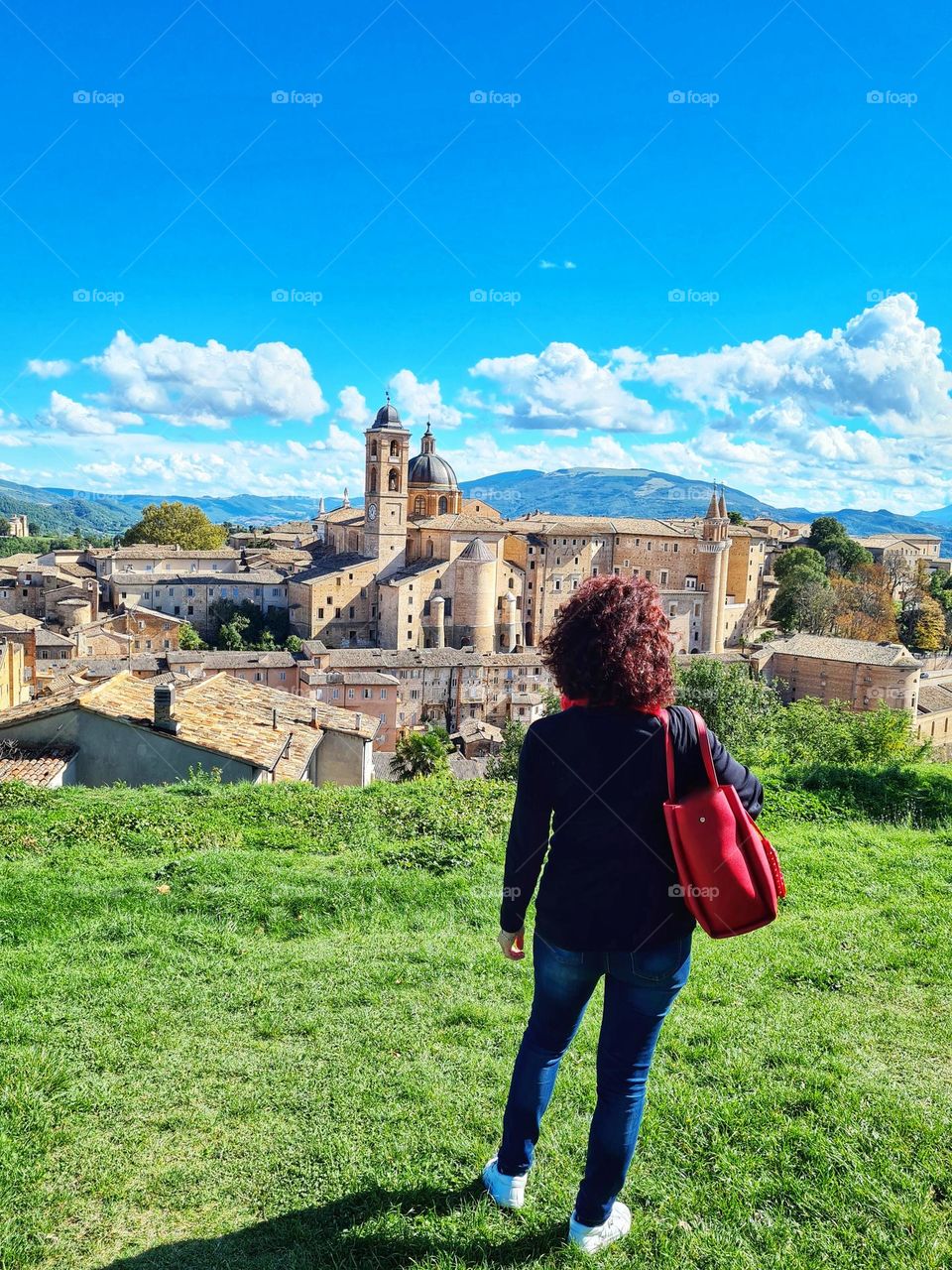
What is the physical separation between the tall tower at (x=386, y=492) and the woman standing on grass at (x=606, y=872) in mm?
61769

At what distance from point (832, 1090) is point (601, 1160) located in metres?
1.42

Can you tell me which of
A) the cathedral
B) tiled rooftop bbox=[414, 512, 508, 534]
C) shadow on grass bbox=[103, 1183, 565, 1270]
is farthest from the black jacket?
tiled rooftop bbox=[414, 512, 508, 534]

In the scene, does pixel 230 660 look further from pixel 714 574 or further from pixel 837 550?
pixel 837 550

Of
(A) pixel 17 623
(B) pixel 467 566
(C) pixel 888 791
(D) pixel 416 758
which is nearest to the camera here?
(C) pixel 888 791

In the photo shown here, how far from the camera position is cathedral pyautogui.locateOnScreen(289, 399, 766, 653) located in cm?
6209

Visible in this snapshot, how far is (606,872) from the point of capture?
9.39 ft

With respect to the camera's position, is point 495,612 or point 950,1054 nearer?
point 950,1054

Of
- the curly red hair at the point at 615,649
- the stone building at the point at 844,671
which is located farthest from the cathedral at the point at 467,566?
the curly red hair at the point at 615,649

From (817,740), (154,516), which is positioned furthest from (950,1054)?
(154,516)

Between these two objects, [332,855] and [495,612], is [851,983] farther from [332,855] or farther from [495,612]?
[495,612]

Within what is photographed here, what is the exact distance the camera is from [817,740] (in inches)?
600

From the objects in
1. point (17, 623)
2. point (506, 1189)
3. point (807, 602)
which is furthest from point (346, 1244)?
point (807, 602)

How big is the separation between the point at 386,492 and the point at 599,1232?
63.1 metres

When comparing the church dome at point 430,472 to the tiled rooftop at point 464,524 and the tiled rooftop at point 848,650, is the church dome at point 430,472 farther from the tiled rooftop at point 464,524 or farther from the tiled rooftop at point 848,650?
the tiled rooftop at point 848,650
